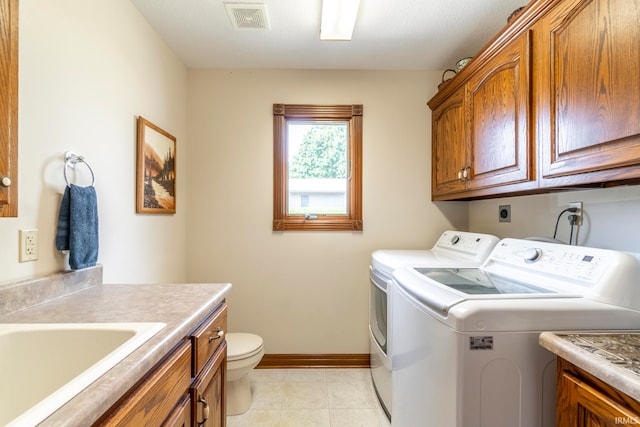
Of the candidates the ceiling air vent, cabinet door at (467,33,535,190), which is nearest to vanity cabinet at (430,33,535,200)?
cabinet door at (467,33,535,190)

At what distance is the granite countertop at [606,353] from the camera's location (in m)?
0.64

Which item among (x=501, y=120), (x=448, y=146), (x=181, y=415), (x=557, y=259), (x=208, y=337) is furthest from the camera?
(x=448, y=146)

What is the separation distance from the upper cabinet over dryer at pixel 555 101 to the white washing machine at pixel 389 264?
35 cm

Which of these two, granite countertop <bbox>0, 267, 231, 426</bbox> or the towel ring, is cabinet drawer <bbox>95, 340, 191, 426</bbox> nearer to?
granite countertop <bbox>0, 267, 231, 426</bbox>

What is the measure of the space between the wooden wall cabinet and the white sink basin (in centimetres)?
12

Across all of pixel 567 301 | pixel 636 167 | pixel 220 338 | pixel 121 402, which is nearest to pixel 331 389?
pixel 220 338

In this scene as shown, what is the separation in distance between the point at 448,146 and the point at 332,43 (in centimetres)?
107

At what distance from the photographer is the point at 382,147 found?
7.65ft

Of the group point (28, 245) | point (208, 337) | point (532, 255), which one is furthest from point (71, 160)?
point (532, 255)

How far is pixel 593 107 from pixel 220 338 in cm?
160

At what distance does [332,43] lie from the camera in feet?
6.47

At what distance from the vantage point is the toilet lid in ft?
5.55

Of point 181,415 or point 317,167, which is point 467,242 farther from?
point 181,415

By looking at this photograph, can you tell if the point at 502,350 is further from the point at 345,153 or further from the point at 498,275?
the point at 345,153
